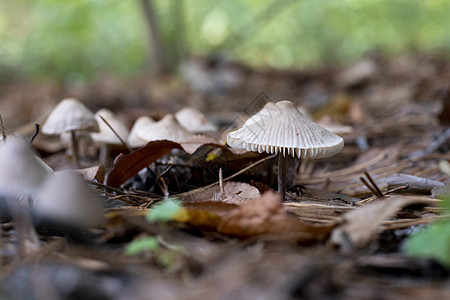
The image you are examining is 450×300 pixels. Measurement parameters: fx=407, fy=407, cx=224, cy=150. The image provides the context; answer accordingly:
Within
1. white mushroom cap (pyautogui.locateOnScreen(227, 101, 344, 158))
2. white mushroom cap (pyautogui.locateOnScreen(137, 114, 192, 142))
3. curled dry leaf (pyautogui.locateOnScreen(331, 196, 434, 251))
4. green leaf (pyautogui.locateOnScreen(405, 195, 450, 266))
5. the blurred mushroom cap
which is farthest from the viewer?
the blurred mushroom cap

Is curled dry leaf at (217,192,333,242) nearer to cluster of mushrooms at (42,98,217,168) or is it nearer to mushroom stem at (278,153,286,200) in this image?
mushroom stem at (278,153,286,200)

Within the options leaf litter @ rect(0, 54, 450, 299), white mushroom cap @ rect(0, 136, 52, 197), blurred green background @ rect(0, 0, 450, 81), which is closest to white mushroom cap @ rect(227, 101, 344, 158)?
leaf litter @ rect(0, 54, 450, 299)

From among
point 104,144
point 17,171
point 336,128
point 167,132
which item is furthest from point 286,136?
point 104,144

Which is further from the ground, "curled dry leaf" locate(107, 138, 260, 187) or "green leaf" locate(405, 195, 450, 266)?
"curled dry leaf" locate(107, 138, 260, 187)

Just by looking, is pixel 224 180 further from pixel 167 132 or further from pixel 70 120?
pixel 70 120

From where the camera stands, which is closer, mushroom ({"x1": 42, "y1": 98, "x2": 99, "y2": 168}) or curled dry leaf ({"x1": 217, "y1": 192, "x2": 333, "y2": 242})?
curled dry leaf ({"x1": 217, "y1": 192, "x2": 333, "y2": 242})

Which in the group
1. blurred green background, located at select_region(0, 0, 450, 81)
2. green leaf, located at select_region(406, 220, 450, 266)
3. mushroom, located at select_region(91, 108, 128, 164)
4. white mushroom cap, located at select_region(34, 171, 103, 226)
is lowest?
green leaf, located at select_region(406, 220, 450, 266)

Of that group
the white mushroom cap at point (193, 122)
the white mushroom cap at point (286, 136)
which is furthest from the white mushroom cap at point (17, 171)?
the white mushroom cap at point (193, 122)

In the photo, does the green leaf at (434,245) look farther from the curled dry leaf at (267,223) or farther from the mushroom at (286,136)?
the mushroom at (286,136)
